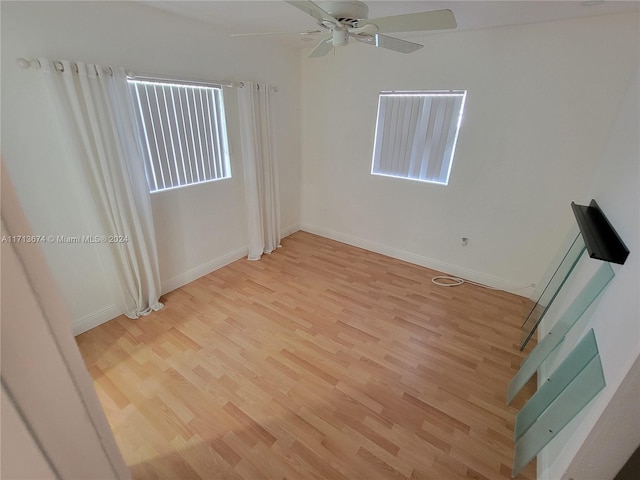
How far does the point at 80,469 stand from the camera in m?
0.70

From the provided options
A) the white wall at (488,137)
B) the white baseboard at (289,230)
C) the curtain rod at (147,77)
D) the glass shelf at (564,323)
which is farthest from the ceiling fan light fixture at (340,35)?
the white baseboard at (289,230)

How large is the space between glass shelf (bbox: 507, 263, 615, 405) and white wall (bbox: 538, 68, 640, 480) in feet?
0.14

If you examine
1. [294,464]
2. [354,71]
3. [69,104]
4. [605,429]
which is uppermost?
[354,71]

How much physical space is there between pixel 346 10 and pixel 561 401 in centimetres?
214

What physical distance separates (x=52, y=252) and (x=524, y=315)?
13.3 feet

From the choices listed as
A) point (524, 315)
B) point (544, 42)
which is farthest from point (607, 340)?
point (544, 42)

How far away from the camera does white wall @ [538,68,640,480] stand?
1.04 metres

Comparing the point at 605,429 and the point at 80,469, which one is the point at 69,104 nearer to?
the point at 80,469

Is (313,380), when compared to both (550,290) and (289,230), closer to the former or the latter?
(550,290)

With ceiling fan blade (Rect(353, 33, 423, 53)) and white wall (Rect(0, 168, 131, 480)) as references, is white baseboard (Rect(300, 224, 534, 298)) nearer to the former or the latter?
ceiling fan blade (Rect(353, 33, 423, 53))

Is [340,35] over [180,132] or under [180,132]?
over

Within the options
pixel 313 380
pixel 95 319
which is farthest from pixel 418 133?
pixel 95 319

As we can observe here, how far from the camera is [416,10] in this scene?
82.7 inches

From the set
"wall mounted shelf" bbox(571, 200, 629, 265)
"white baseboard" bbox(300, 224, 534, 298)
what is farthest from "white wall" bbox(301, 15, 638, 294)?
"wall mounted shelf" bbox(571, 200, 629, 265)
